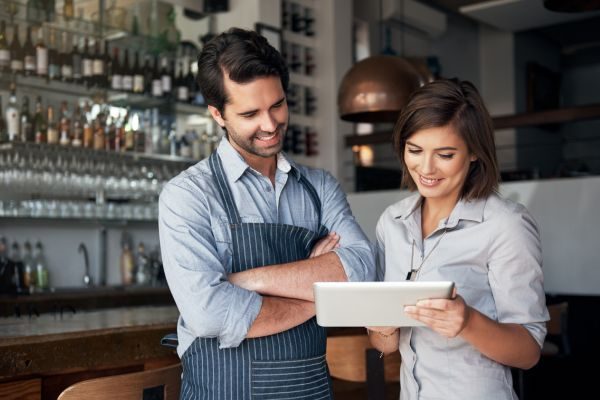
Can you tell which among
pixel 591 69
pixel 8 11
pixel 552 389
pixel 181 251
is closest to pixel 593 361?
pixel 552 389

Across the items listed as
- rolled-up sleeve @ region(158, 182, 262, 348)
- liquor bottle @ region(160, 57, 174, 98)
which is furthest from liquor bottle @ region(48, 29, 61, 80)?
rolled-up sleeve @ region(158, 182, 262, 348)

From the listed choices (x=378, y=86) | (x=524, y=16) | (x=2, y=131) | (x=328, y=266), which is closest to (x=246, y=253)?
(x=328, y=266)

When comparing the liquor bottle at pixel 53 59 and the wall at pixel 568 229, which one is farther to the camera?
the wall at pixel 568 229

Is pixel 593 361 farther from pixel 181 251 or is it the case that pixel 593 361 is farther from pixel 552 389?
pixel 181 251

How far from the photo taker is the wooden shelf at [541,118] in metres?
5.27

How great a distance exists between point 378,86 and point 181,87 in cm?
212

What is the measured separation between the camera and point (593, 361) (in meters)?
4.79

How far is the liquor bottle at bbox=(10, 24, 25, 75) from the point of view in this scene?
176 inches

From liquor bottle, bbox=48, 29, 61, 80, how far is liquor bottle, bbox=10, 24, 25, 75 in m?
0.17

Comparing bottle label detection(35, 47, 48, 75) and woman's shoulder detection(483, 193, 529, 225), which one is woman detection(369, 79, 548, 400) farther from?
bottle label detection(35, 47, 48, 75)

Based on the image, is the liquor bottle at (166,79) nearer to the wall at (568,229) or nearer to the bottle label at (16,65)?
the bottle label at (16,65)

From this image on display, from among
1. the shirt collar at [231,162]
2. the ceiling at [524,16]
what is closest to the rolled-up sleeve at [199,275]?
the shirt collar at [231,162]

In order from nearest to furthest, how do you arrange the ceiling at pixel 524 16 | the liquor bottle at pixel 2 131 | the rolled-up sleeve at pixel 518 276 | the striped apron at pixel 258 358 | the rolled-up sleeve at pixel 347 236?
the rolled-up sleeve at pixel 518 276 → the striped apron at pixel 258 358 → the rolled-up sleeve at pixel 347 236 → the liquor bottle at pixel 2 131 → the ceiling at pixel 524 16

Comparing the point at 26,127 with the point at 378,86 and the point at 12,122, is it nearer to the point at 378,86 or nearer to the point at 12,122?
the point at 12,122
